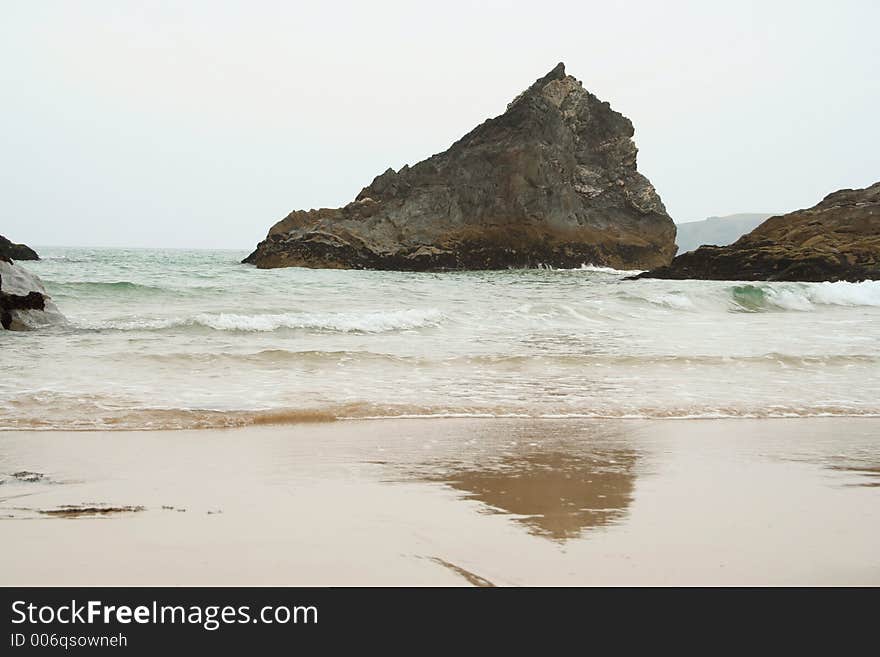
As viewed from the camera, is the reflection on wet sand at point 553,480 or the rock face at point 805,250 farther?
the rock face at point 805,250

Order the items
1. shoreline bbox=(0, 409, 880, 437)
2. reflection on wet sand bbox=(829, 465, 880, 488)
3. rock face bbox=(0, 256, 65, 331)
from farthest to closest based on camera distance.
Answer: rock face bbox=(0, 256, 65, 331) → shoreline bbox=(0, 409, 880, 437) → reflection on wet sand bbox=(829, 465, 880, 488)

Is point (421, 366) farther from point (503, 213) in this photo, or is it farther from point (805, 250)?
point (503, 213)

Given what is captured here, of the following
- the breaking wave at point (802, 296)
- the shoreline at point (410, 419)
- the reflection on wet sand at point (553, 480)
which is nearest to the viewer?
the reflection on wet sand at point (553, 480)

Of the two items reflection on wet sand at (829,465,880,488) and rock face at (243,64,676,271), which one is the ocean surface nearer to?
reflection on wet sand at (829,465,880,488)

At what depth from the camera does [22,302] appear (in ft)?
36.5

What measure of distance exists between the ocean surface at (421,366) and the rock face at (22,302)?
0.39 m

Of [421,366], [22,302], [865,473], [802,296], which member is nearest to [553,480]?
[865,473]

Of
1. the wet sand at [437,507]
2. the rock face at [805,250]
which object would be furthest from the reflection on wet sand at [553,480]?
the rock face at [805,250]

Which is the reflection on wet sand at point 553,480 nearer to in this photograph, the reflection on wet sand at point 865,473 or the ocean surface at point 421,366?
the reflection on wet sand at point 865,473

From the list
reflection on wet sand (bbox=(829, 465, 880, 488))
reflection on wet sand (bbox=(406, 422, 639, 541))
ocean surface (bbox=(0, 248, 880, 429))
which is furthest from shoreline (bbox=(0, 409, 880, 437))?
reflection on wet sand (bbox=(829, 465, 880, 488))

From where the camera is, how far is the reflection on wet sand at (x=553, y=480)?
3.13 meters

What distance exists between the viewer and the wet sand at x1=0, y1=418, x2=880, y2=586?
2.45m

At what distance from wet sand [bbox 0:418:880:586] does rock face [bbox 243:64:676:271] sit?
156ft
